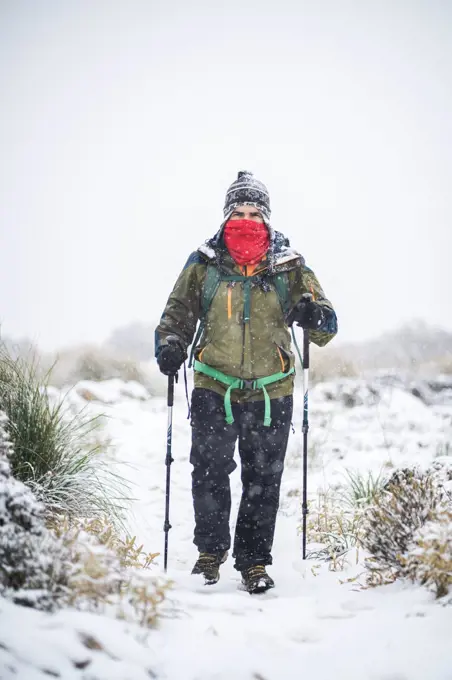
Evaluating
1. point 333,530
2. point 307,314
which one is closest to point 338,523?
point 333,530

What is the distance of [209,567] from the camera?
3578 millimetres

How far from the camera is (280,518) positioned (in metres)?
5.63

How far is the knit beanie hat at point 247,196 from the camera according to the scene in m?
4.10

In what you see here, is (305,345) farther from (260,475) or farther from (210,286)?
(260,475)

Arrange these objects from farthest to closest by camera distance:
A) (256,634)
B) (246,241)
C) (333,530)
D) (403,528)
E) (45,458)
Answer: (333,530), (246,241), (45,458), (403,528), (256,634)

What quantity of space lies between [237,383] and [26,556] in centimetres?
200

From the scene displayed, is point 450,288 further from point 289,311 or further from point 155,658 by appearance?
point 155,658

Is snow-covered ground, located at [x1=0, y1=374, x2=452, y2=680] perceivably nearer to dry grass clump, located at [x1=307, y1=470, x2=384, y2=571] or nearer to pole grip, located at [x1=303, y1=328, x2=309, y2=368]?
dry grass clump, located at [x1=307, y1=470, x2=384, y2=571]

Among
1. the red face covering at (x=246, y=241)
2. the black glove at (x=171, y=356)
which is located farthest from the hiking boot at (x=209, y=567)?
the red face covering at (x=246, y=241)

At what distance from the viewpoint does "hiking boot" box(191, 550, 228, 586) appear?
3.53m

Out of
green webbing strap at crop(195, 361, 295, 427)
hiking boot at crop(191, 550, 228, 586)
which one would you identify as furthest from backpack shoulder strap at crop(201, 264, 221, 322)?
hiking boot at crop(191, 550, 228, 586)

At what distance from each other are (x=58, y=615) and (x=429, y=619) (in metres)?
1.61

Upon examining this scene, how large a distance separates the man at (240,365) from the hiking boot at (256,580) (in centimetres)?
4

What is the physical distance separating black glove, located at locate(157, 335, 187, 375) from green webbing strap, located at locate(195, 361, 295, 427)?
19cm
